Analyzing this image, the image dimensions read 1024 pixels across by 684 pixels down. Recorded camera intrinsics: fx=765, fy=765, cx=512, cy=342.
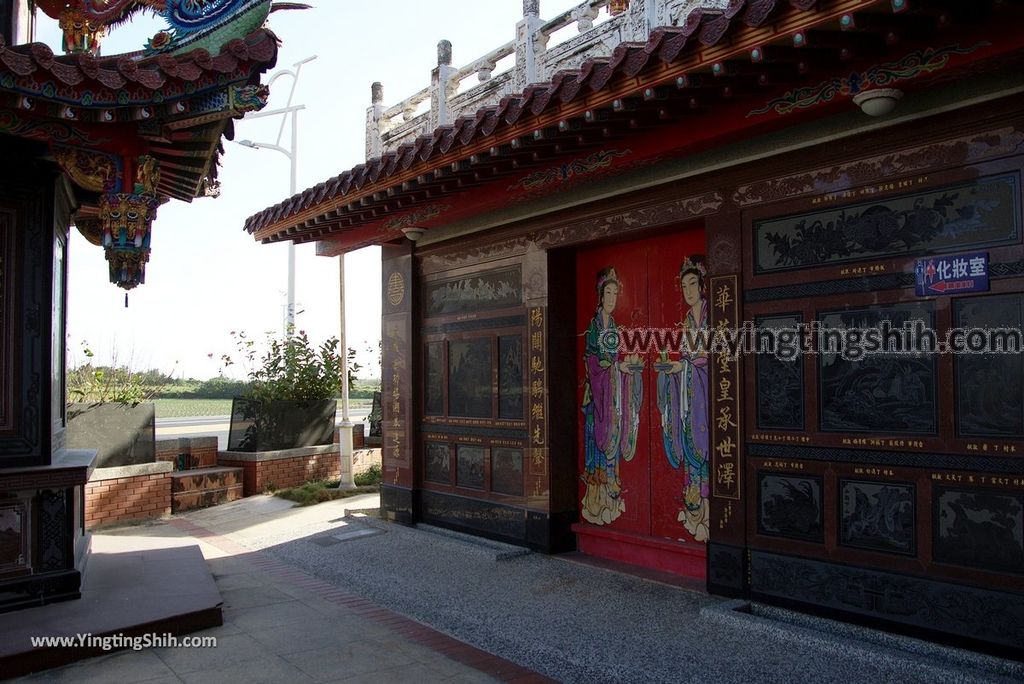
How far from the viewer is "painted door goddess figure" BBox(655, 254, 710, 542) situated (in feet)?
19.8

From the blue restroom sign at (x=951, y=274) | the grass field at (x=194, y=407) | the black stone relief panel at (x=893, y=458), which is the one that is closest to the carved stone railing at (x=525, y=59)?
the blue restroom sign at (x=951, y=274)

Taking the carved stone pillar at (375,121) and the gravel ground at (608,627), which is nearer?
the gravel ground at (608,627)

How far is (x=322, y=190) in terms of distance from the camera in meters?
7.79

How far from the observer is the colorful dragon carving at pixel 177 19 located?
5.30 m

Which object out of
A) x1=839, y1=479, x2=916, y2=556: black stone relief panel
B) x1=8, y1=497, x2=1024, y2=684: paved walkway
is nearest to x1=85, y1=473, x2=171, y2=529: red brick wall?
x1=8, y1=497, x2=1024, y2=684: paved walkway

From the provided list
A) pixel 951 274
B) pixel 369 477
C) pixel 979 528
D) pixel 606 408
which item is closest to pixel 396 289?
pixel 606 408

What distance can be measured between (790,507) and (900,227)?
1.86 m

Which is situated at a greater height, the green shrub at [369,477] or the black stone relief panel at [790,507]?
the black stone relief panel at [790,507]

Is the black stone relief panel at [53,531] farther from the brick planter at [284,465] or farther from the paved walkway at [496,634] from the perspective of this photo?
the brick planter at [284,465]

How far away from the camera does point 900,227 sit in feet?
14.7

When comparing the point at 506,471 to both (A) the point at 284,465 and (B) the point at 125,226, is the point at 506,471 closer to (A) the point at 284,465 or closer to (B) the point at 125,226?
(B) the point at 125,226

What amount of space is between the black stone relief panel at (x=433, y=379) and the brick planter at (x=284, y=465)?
383 cm

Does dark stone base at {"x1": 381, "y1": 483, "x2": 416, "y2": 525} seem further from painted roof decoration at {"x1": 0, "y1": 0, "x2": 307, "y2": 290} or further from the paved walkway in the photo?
painted roof decoration at {"x1": 0, "y1": 0, "x2": 307, "y2": 290}

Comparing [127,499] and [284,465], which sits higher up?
[284,465]
